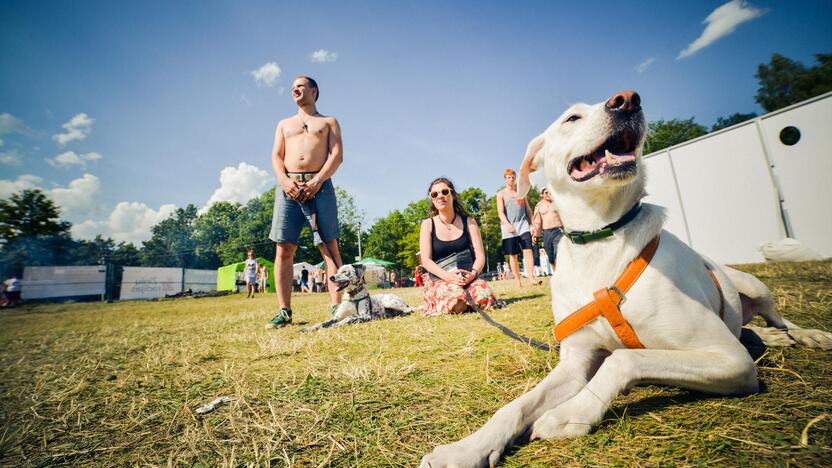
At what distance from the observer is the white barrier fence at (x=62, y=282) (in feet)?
103

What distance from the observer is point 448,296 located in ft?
15.9

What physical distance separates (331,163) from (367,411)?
157 inches

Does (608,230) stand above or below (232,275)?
below

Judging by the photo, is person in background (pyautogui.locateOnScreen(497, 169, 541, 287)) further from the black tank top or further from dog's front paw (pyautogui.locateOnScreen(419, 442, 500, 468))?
dog's front paw (pyautogui.locateOnScreen(419, 442, 500, 468))

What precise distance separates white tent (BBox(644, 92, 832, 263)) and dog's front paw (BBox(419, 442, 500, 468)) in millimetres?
9140

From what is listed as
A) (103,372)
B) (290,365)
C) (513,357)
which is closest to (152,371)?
(103,372)

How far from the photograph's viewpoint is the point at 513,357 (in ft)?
7.29

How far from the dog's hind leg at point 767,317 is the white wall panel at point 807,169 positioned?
428 inches

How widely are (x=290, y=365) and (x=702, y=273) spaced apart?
9.70 feet

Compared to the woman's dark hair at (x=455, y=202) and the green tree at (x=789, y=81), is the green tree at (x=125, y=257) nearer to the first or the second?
the woman's dark hair at (x=455, y=202)

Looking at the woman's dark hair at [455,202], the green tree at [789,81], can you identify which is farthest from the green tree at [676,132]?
the woman's dark hair at [455,202]

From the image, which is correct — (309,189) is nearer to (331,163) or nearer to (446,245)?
(331,163)

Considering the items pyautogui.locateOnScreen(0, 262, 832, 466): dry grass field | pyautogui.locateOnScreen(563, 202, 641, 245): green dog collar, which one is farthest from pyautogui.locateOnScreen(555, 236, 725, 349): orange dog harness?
pyautogui.locateOnScreen(0, 262, 832, 466): dry grass field

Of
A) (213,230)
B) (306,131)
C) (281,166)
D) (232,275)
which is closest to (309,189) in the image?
(281,166)
